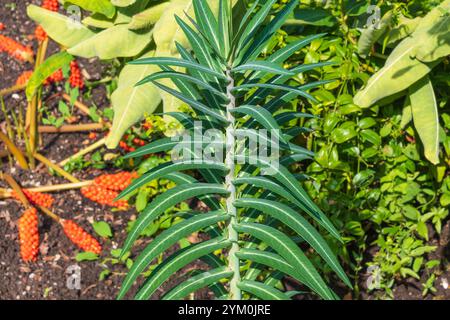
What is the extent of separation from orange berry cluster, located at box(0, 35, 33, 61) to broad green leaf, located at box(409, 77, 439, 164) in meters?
2.15

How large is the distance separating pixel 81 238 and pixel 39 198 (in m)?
0.33

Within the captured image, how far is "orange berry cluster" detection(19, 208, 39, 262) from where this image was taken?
3.67 meters

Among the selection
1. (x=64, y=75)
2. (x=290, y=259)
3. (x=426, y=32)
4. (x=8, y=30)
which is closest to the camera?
(x=290, y=259)

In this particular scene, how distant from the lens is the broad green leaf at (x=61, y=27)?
3879 mm

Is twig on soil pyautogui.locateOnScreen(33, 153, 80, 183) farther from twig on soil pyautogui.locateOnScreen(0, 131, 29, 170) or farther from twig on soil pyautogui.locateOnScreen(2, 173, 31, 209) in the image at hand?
twig on soil pyautogui.locateOnScreen(2, 173, 31, 209)

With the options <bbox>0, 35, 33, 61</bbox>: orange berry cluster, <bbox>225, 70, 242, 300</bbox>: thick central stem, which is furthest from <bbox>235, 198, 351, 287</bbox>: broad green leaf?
<bbox>0, 35, 33, 61</bbox>: orange berry cluster

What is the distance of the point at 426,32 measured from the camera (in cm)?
325

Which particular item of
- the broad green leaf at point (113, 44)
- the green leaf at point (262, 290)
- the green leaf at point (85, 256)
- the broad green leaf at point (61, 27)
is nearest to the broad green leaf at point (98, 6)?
the broad green leaf at point (113, 44)

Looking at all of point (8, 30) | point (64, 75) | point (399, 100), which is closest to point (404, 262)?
point (399, 100)

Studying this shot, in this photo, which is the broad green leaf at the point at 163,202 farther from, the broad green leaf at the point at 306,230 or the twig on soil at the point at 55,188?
the twig on soil at the point at 55,188

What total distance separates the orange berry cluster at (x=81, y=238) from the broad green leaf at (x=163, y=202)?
154 centimetres

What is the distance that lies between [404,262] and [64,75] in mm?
1893

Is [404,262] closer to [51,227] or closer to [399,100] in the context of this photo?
[399,100]

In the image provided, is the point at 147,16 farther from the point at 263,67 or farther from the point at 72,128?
the point at 263,67
